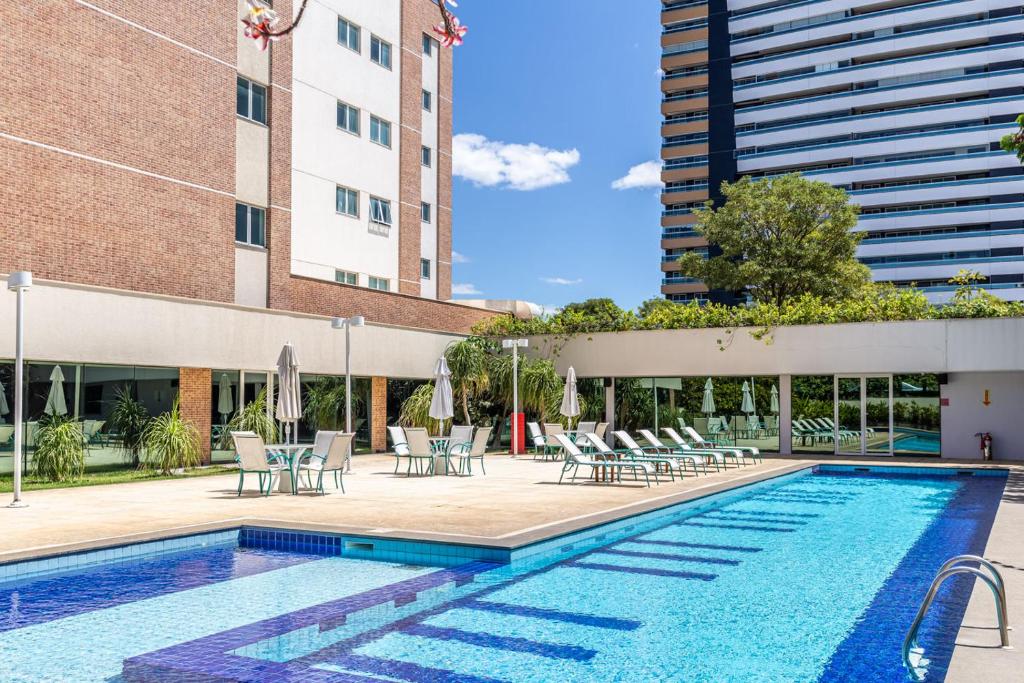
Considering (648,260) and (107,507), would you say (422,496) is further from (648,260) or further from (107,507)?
(648,260)

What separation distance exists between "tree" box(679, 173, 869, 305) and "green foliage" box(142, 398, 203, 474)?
31.9 meters

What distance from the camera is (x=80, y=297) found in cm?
1617

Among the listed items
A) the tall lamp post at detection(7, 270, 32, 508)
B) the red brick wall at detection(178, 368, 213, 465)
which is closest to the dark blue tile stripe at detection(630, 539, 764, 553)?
the tall lamp post at detection(7, 270, 32, 508)

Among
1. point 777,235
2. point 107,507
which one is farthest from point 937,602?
point 777,235

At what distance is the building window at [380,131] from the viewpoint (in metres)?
27.7

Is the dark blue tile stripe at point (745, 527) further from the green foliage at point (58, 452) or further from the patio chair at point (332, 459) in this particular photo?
the green foliage at point (58, 452)

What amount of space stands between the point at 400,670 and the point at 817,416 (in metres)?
19.7

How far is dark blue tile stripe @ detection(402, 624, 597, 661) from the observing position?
5.94m

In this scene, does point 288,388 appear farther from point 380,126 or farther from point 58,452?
point 380,126

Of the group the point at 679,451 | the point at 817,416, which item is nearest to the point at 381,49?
the point at 679,451

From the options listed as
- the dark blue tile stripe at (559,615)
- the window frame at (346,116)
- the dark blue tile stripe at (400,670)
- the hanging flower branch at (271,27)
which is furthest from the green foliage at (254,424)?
the hanging flower branch at (271,27)

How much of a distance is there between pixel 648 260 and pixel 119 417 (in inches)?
2686

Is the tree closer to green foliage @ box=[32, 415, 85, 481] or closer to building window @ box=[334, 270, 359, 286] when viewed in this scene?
building window @ box=[334, 270, 359, 286]

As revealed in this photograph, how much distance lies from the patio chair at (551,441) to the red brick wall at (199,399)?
298 inches
